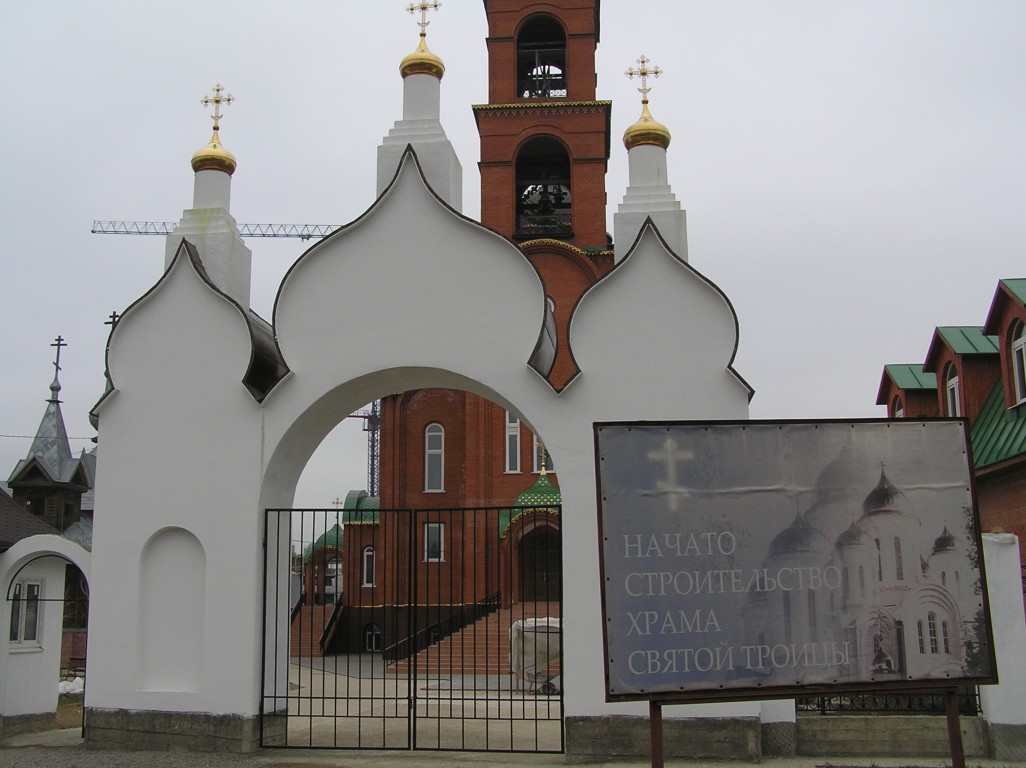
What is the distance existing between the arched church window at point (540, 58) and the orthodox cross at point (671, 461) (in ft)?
78.8

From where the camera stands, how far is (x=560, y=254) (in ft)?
88.3

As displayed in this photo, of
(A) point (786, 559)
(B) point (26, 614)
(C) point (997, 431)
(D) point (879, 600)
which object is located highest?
(C) point (997, 431)

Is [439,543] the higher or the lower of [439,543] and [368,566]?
the lower

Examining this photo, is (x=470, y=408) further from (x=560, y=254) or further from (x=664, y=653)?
(x=664, y=653)

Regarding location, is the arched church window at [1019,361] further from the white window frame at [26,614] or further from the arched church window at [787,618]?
the white window frame at [26,614]

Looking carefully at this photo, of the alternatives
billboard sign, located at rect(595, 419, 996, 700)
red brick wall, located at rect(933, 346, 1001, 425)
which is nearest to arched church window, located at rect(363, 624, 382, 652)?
red brick wall, located at rect(933, 346, 1001, 425)

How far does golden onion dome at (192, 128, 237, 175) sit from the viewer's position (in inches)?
460

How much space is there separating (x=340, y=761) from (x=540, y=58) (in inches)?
952


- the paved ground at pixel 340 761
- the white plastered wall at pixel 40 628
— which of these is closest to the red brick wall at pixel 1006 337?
the paved ground at pixel 340 761

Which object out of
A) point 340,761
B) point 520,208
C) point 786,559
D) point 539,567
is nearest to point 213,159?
point 340,761

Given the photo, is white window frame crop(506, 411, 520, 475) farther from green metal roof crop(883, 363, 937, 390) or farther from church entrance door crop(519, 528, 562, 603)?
green metal roof crop(883, 363, 937, 390)

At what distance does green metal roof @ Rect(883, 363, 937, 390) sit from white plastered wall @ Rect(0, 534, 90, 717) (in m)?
14.7

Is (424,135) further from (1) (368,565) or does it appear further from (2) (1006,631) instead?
(1) (368,565)

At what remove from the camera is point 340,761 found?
32.1 feet
